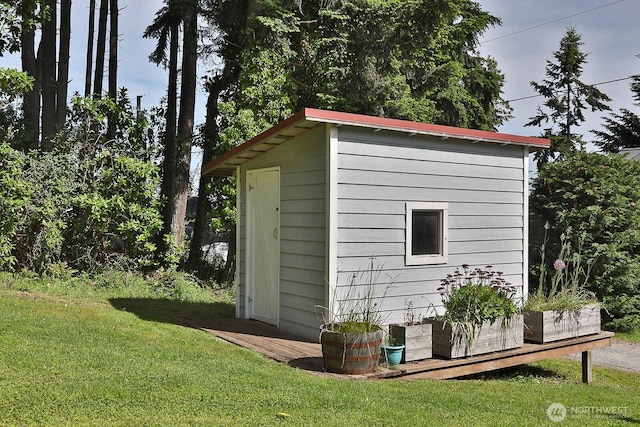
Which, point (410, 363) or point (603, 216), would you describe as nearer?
point (410, 363)

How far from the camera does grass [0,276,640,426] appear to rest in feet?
12.6

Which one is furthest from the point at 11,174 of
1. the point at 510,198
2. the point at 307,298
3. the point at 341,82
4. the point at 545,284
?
the point at 545,284

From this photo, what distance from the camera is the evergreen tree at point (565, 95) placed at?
21.7 metres

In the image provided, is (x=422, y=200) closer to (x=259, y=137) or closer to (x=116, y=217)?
(x=259, y=137)

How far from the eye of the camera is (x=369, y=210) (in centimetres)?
644

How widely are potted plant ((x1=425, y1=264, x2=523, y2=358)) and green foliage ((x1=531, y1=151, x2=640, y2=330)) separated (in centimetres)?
506

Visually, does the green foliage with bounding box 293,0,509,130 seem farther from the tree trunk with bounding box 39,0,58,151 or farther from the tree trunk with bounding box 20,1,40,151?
the tree trunk with bounding box 20,1,40,151

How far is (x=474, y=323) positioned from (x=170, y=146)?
923 cm

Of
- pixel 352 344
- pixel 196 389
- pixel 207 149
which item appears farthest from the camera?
pixel 207 149

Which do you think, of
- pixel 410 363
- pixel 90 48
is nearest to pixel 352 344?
pixel 410 363

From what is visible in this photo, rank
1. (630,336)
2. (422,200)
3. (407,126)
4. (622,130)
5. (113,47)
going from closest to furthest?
(407,126)
(422,200)
(630,336)
(113,47)
(622,130)

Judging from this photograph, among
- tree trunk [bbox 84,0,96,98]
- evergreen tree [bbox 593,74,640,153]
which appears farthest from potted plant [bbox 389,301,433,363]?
evergreen tree [bbox 593,74,640,153]

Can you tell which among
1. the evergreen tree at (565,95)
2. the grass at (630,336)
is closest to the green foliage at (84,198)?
the grass at (630,336)

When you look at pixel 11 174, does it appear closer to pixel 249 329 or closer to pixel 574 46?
pixel 249 329
